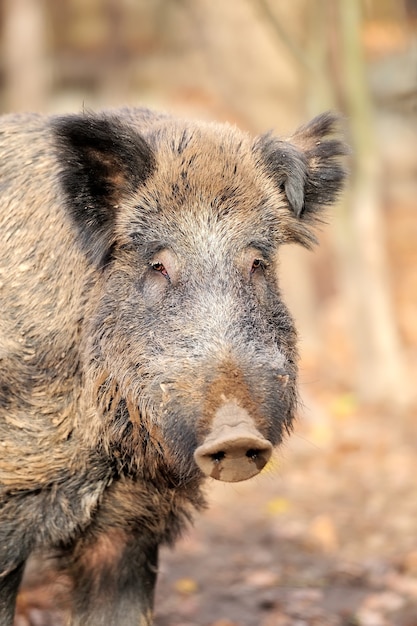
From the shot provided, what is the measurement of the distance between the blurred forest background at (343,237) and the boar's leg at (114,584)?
1296 mm

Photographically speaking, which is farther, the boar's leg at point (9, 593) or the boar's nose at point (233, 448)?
the boar's leg at point (9, 593)

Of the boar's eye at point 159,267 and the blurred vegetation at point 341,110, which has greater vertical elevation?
the blurred vegetation at point 341,110

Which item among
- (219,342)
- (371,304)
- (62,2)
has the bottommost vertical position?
(219,342)

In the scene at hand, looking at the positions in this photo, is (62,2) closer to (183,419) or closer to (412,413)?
(412,413)

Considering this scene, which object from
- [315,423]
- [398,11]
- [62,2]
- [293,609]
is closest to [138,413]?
[293,609]

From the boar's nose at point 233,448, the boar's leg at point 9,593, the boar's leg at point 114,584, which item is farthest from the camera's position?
the boar's leg at point 114,584

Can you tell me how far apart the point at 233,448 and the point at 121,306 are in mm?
1159

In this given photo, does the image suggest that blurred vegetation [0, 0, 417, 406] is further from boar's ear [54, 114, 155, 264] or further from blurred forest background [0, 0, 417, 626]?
boar's ear [54, 114, 155, 264]

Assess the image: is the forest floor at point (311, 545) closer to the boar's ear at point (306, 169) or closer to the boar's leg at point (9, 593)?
the boar's leg at point (9, 593)

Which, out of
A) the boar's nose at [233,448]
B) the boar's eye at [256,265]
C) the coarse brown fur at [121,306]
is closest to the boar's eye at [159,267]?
the coarse brown fur at [121,306]

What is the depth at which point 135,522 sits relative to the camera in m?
5.04

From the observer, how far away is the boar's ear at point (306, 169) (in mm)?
4957

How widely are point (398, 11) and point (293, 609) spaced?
9.75 metres

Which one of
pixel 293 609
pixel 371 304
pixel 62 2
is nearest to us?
pixel 293 609
